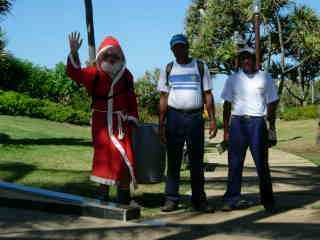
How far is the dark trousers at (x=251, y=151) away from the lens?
6.50 m

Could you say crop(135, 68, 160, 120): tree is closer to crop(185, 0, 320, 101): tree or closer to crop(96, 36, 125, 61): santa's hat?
crop(185, 0, 320, 101): tree

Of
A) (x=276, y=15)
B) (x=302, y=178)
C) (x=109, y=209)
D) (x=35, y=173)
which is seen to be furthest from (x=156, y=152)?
(x=276, y=15)

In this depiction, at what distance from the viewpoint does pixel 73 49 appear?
230 inches

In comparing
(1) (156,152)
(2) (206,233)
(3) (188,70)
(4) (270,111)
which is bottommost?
(2) (206,233)

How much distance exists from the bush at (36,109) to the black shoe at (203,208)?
922 inches

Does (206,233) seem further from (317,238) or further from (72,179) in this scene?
(72,179)

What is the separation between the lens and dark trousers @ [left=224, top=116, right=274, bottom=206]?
6.50 meters

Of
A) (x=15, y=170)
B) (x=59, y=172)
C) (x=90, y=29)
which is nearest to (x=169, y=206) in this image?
(x=59, y=172)

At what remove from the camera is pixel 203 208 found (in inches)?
256

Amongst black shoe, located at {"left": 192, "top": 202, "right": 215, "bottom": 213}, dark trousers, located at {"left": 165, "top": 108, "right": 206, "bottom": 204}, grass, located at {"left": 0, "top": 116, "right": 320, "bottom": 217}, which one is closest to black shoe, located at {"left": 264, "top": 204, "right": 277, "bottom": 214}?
black shoe, located at {"left": 192, "top": 202, "right": 215, "bottom": 213}

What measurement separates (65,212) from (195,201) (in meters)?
1.40

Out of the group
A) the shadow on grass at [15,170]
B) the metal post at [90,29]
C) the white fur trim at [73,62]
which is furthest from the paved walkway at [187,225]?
the metal post at [90,29]

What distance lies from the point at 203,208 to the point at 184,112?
1.02 m

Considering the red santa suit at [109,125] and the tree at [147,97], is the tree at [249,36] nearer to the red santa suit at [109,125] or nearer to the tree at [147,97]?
the tree at [147,97]
